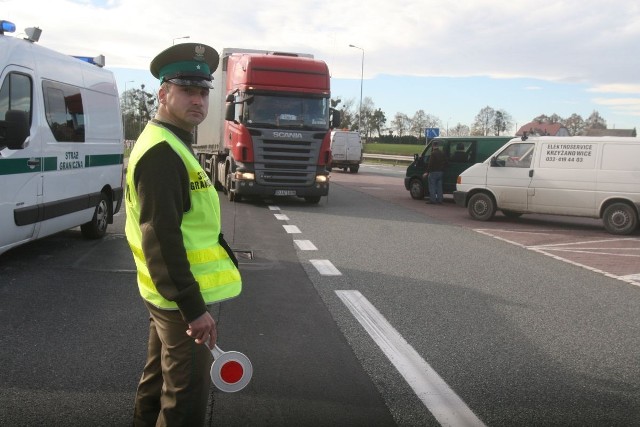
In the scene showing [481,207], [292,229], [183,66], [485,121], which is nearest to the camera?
[183,66]

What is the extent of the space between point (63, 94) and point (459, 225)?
27.9ft

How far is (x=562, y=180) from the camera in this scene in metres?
14.0

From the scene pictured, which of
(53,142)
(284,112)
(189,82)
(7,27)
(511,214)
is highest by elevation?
(7,27)

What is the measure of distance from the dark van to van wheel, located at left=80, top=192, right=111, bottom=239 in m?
11.2

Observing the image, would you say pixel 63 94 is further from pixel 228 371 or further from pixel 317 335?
pixel 228 371

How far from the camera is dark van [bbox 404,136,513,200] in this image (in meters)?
18.5

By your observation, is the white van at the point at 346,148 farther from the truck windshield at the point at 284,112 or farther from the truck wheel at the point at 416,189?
the truck windshield at the point at 284,112

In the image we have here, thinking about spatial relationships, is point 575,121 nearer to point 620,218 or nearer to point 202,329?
point 620,218

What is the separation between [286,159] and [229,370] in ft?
45.3

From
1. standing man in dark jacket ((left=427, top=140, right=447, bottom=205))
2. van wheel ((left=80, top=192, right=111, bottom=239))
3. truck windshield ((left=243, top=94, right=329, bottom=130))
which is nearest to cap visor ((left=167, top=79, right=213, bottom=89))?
van wheel ((left=80, top=192, right=111, bottom=239))

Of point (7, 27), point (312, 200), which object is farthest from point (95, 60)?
point (312, 200)

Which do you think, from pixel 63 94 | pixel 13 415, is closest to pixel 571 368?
pixel 13 415

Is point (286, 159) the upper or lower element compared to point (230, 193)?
upper

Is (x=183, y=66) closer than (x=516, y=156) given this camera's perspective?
Yes
